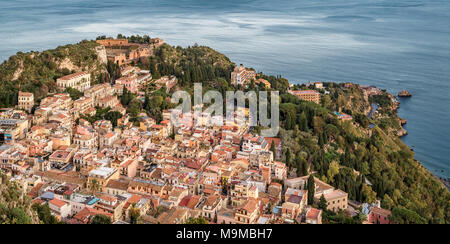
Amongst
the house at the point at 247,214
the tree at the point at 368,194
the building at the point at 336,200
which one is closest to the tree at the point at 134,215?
the house at the point at 247,214

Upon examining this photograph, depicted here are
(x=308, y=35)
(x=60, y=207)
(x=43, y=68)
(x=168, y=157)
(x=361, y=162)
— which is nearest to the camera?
(x=60, y=207)

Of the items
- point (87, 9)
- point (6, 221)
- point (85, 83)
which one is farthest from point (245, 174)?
point (87, 9)

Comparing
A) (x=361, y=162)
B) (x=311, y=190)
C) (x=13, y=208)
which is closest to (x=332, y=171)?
(x=361, y=162)

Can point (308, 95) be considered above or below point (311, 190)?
above

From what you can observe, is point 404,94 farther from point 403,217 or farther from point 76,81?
point 76,81

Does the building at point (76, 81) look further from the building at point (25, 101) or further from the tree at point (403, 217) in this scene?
the tree at point (403, 217)

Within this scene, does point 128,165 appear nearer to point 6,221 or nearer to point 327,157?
point 6,221

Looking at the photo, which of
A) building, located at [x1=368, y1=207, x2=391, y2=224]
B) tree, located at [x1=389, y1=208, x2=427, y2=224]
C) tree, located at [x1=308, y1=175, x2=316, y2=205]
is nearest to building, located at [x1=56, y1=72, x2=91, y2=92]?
tree, located at [x1=308, y1=175, x2=316, y2=205]
